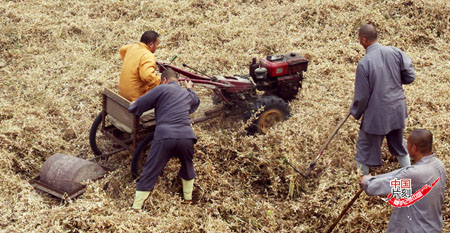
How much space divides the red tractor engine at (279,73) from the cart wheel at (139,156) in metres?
1.86

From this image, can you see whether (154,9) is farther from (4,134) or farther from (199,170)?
(199,170)

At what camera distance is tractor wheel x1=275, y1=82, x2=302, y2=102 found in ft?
21.0

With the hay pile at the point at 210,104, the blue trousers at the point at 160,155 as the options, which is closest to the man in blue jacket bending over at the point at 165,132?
the blue trousers at the point at 160,155

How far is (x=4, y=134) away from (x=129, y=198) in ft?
6.72

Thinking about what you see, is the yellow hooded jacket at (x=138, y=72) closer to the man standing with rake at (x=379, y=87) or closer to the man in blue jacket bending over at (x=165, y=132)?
the man in blue jacket bending over at (x=165, y=132)

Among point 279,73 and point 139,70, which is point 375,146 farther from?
point 139,70

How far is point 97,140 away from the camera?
6117 millimetres

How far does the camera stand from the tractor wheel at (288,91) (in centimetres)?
641

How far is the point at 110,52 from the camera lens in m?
8.80

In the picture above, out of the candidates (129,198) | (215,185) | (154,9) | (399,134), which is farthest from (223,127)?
(154,9)

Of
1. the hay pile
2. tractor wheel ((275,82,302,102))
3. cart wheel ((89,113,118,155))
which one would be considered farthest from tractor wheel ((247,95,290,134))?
cart wheel ((89,113,118,155))

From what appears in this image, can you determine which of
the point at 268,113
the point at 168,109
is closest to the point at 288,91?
the point at 268,113

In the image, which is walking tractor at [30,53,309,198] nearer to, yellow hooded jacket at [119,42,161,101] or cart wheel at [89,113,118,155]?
cart wheel at [89,113,118,155]

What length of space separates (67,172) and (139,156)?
80cm
